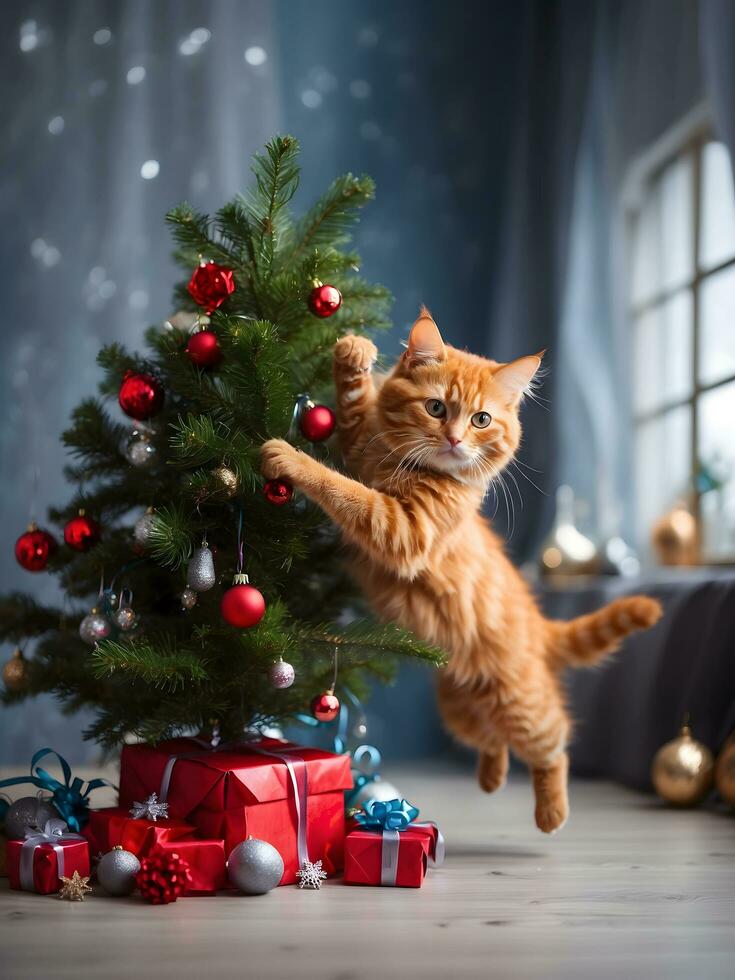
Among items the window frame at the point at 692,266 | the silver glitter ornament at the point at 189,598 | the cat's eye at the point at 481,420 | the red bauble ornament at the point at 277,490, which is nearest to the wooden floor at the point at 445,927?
the silver glitter ornament at the point at 189,598

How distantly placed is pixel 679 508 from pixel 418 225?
3.90ft

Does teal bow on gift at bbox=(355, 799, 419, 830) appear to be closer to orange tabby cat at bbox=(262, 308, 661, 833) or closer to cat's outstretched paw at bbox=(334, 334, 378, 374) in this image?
orange tabby cat at bbox=(262, 308, 661, 833)

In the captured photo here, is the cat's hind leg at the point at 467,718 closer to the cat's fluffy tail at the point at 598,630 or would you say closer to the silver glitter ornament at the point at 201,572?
the cat's fluffy tail at the point at 598,630

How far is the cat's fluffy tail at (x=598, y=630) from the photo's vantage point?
4.77ft

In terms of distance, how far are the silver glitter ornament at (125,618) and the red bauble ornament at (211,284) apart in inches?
15.9

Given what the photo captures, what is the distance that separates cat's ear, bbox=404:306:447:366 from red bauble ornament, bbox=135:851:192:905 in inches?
26.7

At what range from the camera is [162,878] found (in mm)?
1123

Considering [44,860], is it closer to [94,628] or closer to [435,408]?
[94,628]

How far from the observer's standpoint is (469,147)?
3.08 metres

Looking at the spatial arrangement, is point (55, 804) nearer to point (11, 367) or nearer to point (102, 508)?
point (102, 508)

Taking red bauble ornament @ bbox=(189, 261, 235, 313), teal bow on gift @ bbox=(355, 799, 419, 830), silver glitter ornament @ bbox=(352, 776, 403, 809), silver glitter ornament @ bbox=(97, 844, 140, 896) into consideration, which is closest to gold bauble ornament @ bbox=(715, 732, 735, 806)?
silver glitter ornament @ bbox=(352, 776, 403, 809)

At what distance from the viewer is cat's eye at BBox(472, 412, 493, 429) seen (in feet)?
4.25

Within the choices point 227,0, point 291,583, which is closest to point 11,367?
point 227,0

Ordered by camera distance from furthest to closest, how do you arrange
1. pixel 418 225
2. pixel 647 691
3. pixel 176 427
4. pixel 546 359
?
pixel 418 225, pixel 546 359, pixel 647 691, pixel 176 427
